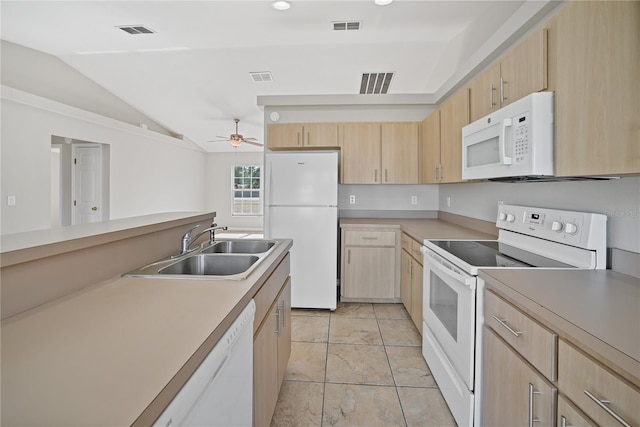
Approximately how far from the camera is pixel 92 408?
0.51 m

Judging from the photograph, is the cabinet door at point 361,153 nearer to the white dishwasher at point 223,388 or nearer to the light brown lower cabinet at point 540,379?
the light brown lower cabinet at point 540,379

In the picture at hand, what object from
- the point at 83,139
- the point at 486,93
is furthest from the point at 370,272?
the point at 83,139

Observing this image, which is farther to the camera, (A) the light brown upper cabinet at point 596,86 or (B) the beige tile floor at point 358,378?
(B) the beige tile floor at point 358,378

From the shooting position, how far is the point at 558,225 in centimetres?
157

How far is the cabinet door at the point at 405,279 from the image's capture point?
3051 mm

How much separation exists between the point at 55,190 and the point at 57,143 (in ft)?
10.1

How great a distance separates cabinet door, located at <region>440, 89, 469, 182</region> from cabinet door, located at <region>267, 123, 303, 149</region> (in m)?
1.62

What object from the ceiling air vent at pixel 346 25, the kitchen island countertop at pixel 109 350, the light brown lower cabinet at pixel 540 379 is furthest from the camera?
the ceiling air vent at pixel 346 25

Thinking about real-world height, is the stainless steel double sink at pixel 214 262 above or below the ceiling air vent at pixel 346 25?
below

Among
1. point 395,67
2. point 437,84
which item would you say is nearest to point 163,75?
point 395,67

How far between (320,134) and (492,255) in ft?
7.93

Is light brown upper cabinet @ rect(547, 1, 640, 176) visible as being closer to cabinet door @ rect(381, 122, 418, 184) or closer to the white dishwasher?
the white dishwasher

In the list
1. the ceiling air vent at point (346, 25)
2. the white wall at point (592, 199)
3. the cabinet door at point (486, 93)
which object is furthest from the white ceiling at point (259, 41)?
the white wall at point (592, 199)

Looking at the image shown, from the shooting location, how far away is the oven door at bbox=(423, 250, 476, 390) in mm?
1516
